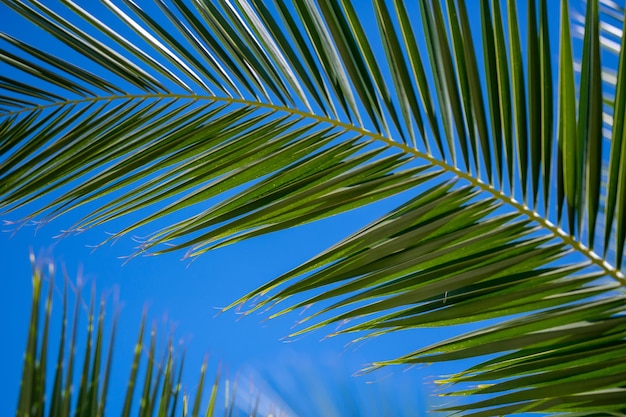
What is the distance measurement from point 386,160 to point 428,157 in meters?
0.06

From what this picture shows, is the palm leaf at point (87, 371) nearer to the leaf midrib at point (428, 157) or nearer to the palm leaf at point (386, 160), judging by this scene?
the palm leaf at point (386, 160)

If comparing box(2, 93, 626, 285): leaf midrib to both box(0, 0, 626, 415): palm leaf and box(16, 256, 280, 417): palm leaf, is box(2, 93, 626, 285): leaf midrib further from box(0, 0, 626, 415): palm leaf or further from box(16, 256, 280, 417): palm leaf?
box(16, 256, 280, 417): palm leaf

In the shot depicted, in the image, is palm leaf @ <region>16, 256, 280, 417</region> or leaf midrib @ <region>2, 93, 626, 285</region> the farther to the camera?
leaf midrib @ <region>2, 93, 626, 285</region>

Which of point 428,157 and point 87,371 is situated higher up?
point 428,157

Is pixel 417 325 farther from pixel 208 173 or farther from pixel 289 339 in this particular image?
pixel 208 173

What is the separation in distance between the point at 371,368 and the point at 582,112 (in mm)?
438

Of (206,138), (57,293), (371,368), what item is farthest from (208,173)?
(57,293)

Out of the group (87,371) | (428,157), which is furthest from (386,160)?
(87,371)

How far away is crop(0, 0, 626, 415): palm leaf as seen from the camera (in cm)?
81

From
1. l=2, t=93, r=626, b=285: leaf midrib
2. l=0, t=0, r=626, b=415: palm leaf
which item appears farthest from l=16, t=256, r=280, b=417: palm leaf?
l=2, t=93, r=626, b=285: leaf midrib

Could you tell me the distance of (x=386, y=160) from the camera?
38.6 inches

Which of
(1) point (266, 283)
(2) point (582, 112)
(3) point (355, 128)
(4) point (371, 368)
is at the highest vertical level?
(3) point (355, 128)

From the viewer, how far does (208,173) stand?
1037mm

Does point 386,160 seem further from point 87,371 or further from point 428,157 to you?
point 87,371
